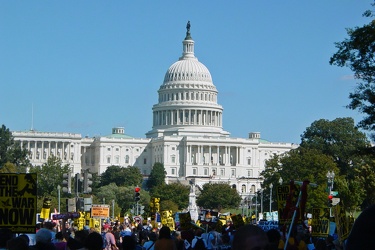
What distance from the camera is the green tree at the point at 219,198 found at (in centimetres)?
15035

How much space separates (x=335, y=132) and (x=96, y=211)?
90.2 metres

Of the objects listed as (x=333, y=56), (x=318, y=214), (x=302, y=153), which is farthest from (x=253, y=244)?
(x=302, y=153)

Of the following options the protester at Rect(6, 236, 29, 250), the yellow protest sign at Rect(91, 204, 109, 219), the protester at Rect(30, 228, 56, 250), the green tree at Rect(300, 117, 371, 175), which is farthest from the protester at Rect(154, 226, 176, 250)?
the green tree at Rect(300, 117, 371, 175)

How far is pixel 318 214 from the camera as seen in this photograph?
20.5 m

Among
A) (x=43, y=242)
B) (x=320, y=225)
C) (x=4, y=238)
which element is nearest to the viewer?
(x=4, y=238)

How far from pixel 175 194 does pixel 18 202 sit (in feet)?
441

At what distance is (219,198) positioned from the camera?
5940 inches

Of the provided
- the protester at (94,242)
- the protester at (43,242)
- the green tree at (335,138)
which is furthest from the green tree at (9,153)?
the protester at (94,242)

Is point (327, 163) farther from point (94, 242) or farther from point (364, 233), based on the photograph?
point (364, 233)

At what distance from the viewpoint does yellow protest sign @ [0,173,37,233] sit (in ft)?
47.9

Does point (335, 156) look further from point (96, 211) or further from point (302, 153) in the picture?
point (96, 211)

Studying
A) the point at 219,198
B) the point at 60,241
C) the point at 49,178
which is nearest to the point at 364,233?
the point at 60,241

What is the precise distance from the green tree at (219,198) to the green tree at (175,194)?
10.4 ft

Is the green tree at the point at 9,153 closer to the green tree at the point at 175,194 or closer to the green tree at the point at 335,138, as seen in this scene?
the green tree at the point at 175,194
